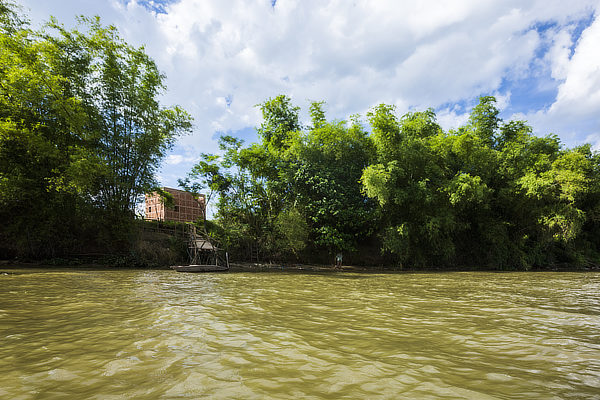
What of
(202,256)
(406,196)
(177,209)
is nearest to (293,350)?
(406,196)

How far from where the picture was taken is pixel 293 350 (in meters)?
2.97

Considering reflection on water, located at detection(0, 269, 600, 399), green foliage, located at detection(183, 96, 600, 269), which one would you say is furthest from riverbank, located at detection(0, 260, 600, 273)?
reflection on water, located at detection(0, 269, 600, 399)

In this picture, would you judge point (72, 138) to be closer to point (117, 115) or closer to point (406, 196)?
point (117, 115)

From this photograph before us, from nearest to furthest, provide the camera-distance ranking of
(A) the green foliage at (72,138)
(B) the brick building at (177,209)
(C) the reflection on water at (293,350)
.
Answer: (C) the reflection on water at (293,350)
(A) the green foliage at (72,138)
(B) the brick building at (177,209)

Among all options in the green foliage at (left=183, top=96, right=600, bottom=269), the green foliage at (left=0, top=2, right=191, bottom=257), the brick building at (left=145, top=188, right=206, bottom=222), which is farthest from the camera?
the brick building at (left=145, top=188, right=206, bottom=222)

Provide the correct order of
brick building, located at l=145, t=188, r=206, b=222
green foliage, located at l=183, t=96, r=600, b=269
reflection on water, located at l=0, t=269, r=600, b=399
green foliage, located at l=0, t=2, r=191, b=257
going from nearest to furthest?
reflection on water, located at l=0, t=269, r=600, b=399
green foliage, located at l=0, t=2, r=191, b=257
green foliage, located at l=183, t=96, r=600, b=269
brick building, located at l=145, t=188, r=206, b=222

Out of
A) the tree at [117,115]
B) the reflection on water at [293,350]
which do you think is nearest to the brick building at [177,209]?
the tree at [117,115]

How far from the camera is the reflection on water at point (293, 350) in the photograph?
2074 mm

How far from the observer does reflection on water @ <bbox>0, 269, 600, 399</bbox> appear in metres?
2.07

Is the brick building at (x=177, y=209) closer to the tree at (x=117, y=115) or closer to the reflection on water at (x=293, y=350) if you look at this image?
the tree at (x=117, y=115)

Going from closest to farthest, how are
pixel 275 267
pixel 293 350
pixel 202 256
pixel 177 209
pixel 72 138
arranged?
1. pixel 293 350
2. pixel 72 138
3. pixel 275 267
4. pixel 202 256
5. pixel 177 209

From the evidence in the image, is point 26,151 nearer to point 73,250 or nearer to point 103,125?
point 103,125

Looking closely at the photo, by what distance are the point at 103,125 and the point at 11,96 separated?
384cm

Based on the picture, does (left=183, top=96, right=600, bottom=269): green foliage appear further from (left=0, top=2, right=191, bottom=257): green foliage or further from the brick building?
the brick building
